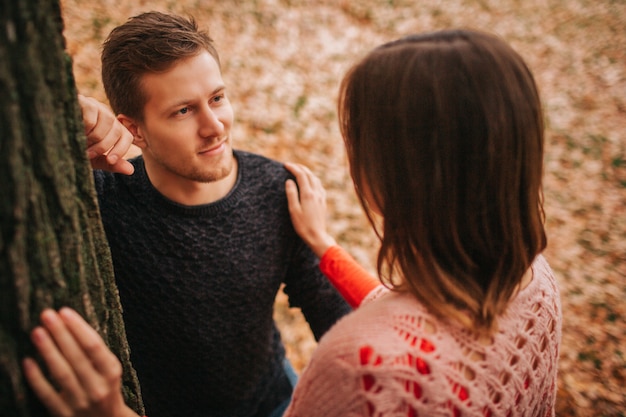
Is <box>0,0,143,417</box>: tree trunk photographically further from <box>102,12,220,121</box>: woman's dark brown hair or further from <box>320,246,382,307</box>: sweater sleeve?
<box>320,246,382,307</box>: sweater sleeve

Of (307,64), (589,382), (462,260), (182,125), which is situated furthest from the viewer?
(307,64)

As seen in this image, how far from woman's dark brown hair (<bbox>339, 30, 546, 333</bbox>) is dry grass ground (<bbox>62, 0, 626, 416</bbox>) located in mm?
2945

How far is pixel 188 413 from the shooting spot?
2.06 m

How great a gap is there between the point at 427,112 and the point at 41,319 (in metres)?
1.08

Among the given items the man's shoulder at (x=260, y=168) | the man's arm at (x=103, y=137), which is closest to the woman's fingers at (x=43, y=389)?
the man's arm at (x=103, y=137)

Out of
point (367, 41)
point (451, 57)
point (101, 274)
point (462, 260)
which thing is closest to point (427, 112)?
point (451, 57)

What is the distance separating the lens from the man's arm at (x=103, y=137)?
149cm

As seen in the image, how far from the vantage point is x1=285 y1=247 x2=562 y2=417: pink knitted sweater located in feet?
3.59

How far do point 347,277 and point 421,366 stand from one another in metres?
0.81

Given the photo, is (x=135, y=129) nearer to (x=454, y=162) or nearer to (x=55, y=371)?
(x=55, y=371)

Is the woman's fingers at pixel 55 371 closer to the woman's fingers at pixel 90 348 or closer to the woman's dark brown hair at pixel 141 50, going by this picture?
the woman's fingers at pixel 90 348

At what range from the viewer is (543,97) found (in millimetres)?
7496

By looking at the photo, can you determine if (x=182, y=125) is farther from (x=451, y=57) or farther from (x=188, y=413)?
(x=188, y=413)

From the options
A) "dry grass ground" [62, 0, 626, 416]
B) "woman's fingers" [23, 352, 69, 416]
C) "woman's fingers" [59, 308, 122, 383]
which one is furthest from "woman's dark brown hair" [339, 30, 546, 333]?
"dry grass ground" [62, 0, 626, 416]
